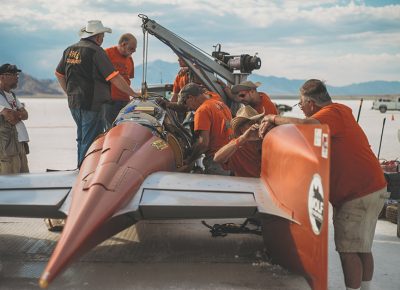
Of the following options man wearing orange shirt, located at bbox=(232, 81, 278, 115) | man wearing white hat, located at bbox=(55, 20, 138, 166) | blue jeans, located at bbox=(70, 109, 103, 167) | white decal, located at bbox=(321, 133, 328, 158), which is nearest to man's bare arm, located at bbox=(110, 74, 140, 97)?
man wearing white hat, located at bbox=(55, 20, 138, 166)

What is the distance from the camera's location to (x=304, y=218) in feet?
12.2

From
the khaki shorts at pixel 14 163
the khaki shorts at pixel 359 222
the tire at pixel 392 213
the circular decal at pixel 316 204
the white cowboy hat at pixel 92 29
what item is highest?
the white cowboy hat at pixel 92 29

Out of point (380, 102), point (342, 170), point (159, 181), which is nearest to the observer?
point (342, 170)

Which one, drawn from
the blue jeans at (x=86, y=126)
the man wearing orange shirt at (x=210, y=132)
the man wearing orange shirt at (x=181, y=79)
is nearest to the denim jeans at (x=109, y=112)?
the blue jeans at (x=86, y=126)

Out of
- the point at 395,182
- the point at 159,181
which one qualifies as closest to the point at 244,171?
the point at 159,181

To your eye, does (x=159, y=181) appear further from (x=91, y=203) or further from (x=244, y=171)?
(x=244, y=171)

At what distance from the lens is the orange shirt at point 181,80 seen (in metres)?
9.41

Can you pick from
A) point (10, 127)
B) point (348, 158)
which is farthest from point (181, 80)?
point (348, 158)

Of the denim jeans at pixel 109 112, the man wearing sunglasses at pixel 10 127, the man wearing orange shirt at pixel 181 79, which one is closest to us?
the man wearing sunglasses at pixel 10 127

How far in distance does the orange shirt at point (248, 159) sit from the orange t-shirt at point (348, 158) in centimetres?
142

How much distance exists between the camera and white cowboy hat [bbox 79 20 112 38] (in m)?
6.71

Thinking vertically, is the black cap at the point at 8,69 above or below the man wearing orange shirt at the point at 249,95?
above

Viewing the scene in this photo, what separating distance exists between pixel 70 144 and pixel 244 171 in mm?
10514

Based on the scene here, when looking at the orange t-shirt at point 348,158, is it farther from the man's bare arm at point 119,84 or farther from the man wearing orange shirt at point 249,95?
the man's bare arm at point 119,84
